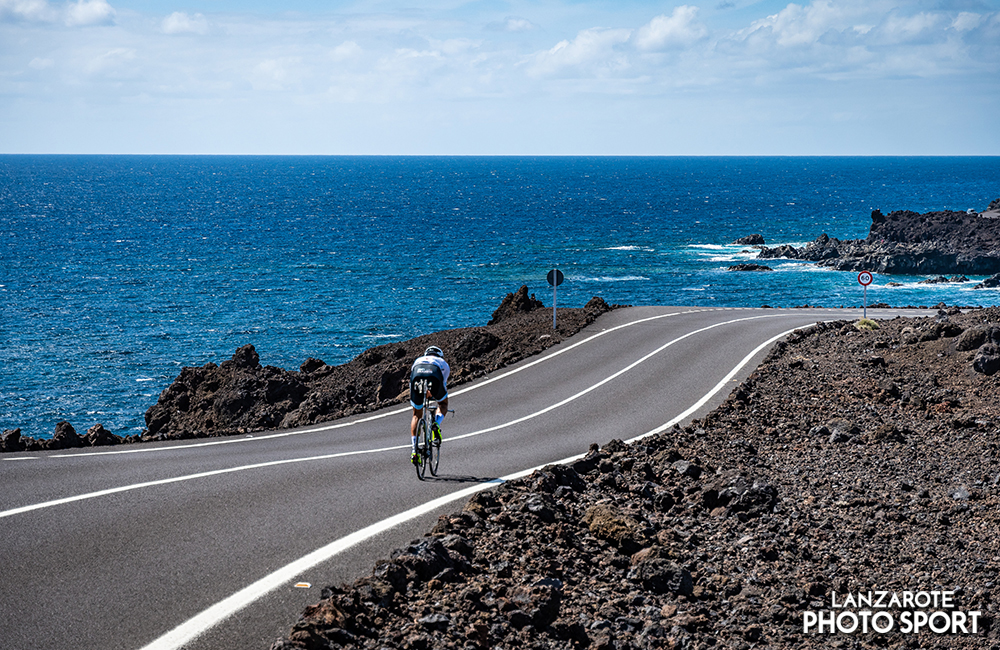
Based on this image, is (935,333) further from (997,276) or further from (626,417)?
(997,276)

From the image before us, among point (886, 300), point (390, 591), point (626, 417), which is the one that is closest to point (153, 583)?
point (390, 591)

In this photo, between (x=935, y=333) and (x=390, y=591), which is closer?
(x=390, y=591)

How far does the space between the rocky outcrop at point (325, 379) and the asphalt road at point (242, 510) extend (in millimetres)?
6151

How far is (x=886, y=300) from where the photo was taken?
57375 millimetres

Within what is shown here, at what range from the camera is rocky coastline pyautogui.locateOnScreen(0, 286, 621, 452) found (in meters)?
25.6

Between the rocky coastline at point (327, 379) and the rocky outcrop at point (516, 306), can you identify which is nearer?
the rocky coastline at point (327, 379)

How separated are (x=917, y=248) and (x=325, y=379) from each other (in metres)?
61.3

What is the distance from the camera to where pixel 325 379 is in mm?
29062

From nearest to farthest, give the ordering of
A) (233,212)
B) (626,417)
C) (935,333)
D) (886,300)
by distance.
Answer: (626,417) → (935,333) → (886,300) → (233,212)

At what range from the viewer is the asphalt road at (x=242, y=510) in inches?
283

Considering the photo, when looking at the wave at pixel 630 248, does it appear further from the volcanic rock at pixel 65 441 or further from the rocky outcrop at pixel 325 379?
the volcanic rock at pixel 65 441

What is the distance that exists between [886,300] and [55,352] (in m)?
51.8

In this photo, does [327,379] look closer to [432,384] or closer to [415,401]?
[415,401]

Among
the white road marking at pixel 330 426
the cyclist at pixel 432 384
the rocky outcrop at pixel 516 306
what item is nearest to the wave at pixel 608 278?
the rocky outcrop at pixel 516 306
